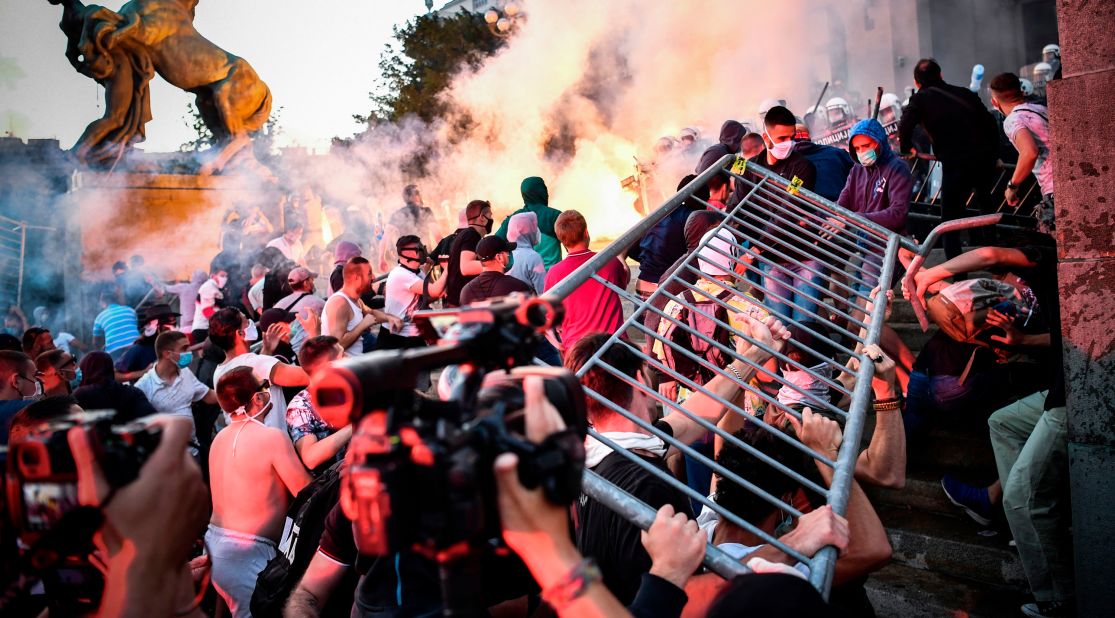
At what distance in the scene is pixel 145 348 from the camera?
787 cm

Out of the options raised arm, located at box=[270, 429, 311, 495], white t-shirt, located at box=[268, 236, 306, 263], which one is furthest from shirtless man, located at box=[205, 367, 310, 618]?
white t-shirt, located at box=[268, 236, 306, 263]

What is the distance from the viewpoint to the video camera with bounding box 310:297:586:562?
4.25 ft

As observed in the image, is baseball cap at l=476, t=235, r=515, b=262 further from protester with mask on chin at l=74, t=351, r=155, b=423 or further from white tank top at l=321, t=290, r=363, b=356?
protester with mask on chin at l=74, t=351, r=155, b=423

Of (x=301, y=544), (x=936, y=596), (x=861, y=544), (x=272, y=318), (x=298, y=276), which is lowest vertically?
(x=936, y=596)

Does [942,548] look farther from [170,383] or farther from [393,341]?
[170,383]

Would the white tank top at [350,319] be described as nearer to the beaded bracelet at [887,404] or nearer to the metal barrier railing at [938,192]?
the beaded bracelet at [887,404]

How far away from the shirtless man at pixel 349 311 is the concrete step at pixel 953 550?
4097 mm

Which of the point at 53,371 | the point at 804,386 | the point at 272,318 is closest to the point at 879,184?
the point at 804,386

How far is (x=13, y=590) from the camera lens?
4.96 feet

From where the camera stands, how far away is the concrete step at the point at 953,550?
4082mm

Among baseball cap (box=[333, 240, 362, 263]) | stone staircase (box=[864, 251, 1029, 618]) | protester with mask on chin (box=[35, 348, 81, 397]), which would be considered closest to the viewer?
stone staircase (box=[864, 251, 1029, 618])

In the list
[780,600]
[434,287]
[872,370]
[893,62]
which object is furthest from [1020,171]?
[893,62]

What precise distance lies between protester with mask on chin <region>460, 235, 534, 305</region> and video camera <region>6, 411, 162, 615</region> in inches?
170

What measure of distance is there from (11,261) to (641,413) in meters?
14.7
